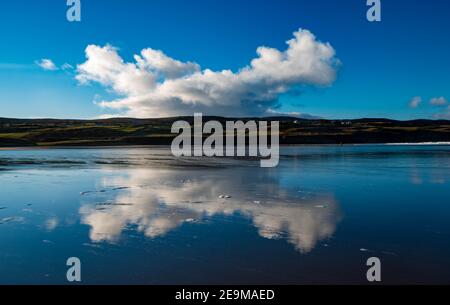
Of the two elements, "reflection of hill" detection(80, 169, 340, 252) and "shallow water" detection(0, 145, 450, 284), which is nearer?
"shallow water" detection(0, 145, 450, 284)

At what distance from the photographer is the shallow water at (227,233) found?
295 inches

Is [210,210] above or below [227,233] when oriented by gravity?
above

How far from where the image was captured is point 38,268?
25.8 feet

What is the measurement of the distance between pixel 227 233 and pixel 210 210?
3.15 m

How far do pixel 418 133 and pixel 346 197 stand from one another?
114783 mm

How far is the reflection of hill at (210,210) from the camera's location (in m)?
10.5

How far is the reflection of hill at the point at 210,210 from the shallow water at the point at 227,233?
1.5 inches

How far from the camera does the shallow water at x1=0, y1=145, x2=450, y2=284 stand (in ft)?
24.6

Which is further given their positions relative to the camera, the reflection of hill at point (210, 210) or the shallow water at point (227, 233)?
the reflection of hill at point (210, 210)

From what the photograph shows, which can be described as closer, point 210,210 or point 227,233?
point 227,233

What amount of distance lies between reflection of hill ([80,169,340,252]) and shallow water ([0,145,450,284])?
1.5 inches

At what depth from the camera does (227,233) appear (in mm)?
10359

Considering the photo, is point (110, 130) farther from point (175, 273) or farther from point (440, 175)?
point (175, 273)
